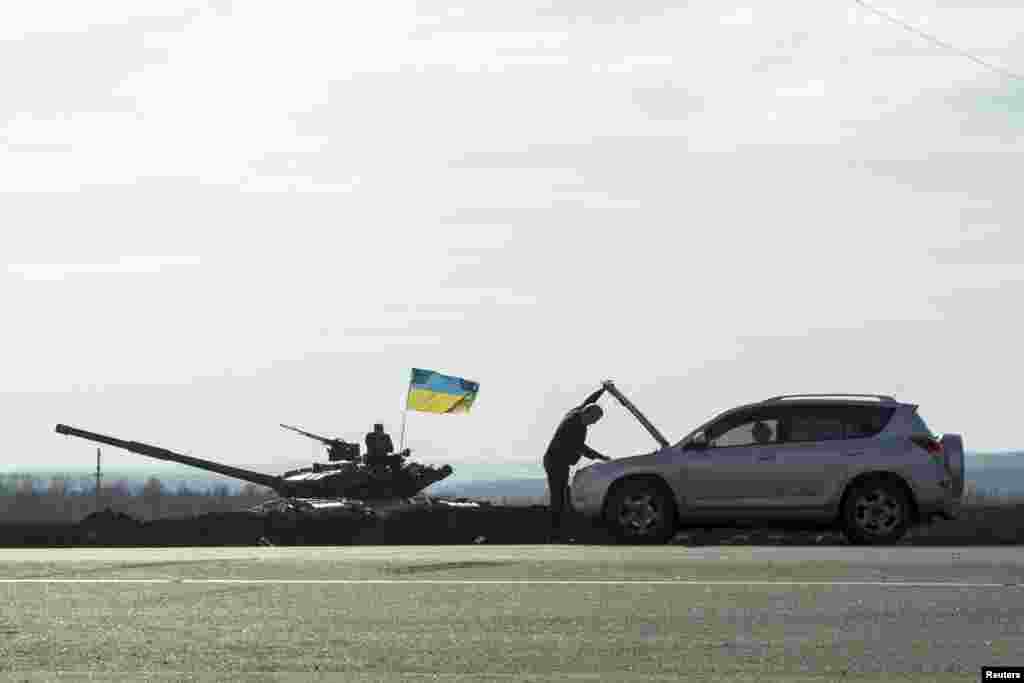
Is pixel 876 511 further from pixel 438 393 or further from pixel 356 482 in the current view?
pixel 356 482

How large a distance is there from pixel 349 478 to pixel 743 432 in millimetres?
15732

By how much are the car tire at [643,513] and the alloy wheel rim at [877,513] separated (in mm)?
1999

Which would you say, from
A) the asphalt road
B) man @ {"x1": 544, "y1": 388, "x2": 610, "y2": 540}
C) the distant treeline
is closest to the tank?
man @ {"x1": 544, "y1": 388, "x2": 610, "y2": 540}

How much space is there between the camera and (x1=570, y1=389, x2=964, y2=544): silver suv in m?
23.3

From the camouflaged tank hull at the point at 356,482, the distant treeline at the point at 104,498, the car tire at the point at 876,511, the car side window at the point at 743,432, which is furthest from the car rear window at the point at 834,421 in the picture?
the distant treeline at the point at 104,498

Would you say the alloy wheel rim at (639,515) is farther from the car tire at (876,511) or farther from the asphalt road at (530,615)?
the asphalt road at (530,615)

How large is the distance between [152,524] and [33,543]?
5.64 metres

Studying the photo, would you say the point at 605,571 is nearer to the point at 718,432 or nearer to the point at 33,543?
the point at 718,432

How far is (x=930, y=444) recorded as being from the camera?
76.7 feet

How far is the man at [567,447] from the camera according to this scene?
27.8 meters

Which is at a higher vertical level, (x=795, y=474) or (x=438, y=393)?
(x=438, y=393)

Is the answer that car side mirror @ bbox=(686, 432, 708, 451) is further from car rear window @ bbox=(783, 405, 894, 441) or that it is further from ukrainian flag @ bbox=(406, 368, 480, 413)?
ukrainian flag @ bbox=(406, 368, 480, 413)

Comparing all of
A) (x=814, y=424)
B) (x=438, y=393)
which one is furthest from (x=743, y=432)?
(x=438, y=393)

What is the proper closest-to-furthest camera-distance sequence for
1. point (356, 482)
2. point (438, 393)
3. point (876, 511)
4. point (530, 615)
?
point (530, 615) < point (876, 511) < point (438, 393) < point (356, 482)
